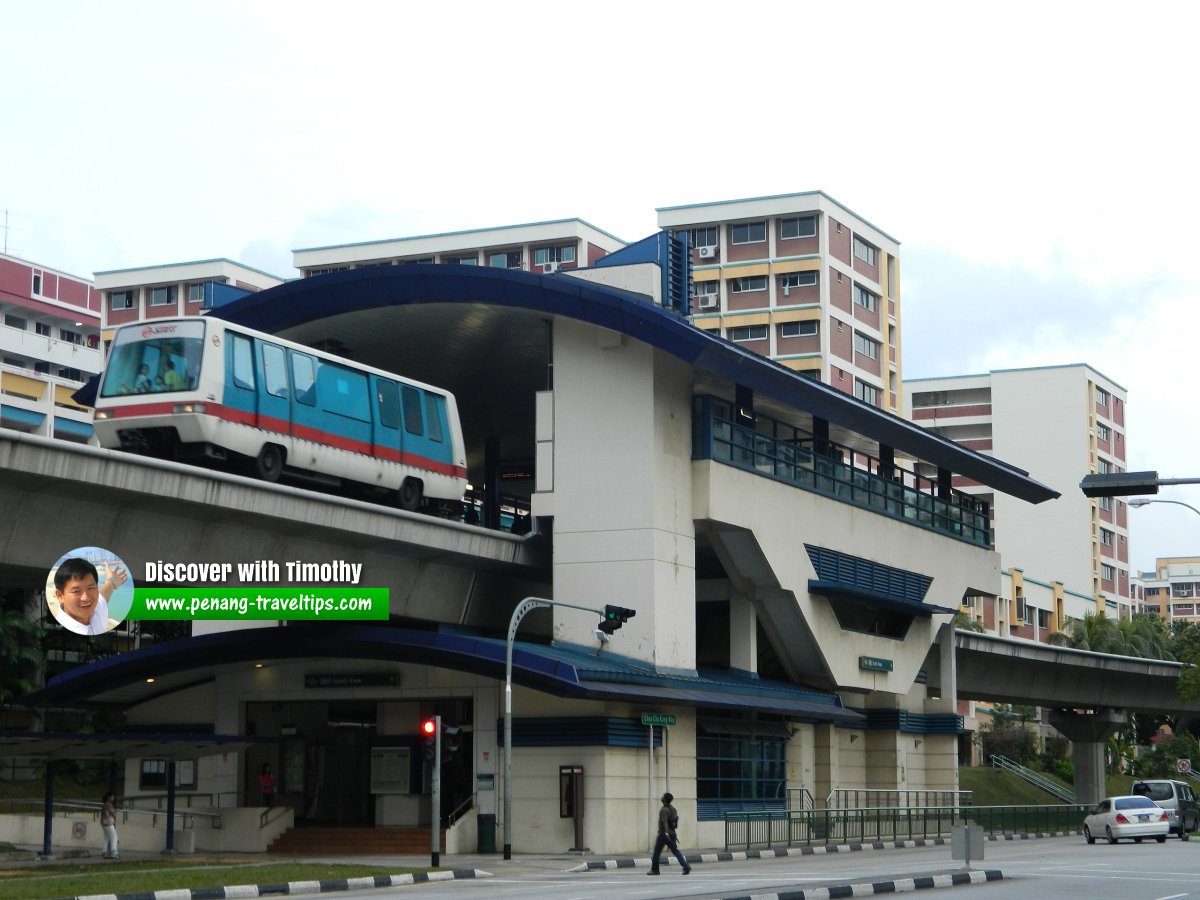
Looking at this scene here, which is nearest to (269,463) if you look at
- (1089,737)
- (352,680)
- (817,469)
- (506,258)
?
(352,680)

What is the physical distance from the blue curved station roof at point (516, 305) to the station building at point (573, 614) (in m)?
0.07

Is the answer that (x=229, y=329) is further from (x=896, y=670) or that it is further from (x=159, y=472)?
(x=896, y=670)

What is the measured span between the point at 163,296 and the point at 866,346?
158ft

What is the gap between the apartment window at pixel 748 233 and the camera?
104375 millimetres

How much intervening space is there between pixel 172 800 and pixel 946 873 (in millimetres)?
17133

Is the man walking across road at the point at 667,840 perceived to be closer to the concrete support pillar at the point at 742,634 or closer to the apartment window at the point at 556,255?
the concrete support pillar at the point at 742,634

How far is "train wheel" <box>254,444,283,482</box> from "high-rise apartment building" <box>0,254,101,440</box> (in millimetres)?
65305

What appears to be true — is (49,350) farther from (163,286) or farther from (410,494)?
(410,494)

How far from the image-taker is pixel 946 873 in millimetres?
29500

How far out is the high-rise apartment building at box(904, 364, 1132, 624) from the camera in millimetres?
124312

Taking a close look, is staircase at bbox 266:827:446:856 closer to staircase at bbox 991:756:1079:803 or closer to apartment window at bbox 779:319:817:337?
staircase at bbox 991:756:1079:803

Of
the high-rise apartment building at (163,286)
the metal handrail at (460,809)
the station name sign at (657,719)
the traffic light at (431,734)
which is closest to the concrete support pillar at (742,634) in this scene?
the station name sign at (657,719)

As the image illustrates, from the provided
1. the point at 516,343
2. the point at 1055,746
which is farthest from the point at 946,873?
the point at 1055,746

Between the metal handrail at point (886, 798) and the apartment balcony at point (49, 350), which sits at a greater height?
the apartment balcony at point (49, 350)
